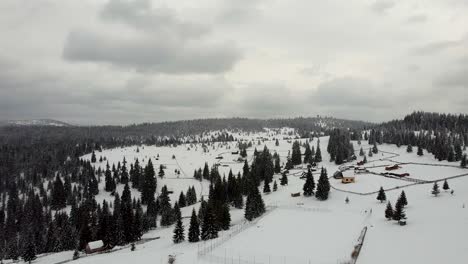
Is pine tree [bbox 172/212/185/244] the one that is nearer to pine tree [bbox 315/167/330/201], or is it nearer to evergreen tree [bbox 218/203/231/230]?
evergreen tree [bbox 218/203/231/230]

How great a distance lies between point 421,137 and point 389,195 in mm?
98202

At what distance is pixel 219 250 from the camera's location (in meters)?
53.8

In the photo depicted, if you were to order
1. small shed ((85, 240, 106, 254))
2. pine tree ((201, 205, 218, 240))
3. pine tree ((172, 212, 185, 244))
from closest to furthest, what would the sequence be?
pine tree ((201, 205, 218, 240)) < pine tree ((172, 212, 185, 244)) < small shed ((85, 240, 106, 254))

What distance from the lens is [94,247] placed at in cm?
7394

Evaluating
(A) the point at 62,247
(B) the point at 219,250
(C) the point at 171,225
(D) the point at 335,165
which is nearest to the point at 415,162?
(D) the point at 335,165

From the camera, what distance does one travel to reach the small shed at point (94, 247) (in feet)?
240

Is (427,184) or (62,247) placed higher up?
(427,184)

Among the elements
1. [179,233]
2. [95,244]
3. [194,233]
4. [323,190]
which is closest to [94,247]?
[95,244]

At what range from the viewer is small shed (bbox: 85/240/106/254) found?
73238 millimetres

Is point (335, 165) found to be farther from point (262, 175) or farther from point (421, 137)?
point (421, 137)

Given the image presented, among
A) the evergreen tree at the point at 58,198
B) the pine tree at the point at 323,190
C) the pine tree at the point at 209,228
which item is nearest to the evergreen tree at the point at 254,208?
the pine tree at the point at 209,228

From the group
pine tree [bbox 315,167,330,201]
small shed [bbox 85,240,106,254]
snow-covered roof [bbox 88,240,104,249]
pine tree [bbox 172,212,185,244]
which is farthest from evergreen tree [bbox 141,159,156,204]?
pine tree [bbox 172,212,185,244]

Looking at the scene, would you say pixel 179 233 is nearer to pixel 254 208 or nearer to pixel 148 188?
pixel 254 208

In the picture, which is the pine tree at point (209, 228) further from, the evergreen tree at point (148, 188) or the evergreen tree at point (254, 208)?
the evergreen tree at point (148, 188)
